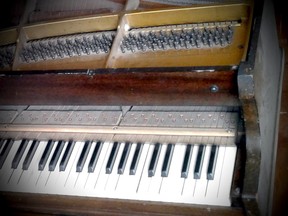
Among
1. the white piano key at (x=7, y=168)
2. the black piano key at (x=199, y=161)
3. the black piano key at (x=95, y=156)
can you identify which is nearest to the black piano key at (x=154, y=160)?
the black piano key at (x=199, y=161)

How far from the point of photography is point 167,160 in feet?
7.14

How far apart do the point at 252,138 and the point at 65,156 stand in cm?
117

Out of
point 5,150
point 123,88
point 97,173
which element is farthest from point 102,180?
point 5,150

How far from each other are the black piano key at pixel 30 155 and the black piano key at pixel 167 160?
91cm

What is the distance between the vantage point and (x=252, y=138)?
192cm

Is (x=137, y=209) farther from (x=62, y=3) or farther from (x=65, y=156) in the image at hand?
(x=62, y=3)

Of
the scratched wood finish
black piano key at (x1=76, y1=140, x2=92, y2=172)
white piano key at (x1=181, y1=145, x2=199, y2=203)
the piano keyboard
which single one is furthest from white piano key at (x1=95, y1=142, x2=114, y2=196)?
white piano key at (x1=181, y1=145, x2=199, y2=203)

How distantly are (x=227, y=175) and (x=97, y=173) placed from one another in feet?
2.49

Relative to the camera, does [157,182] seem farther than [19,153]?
No

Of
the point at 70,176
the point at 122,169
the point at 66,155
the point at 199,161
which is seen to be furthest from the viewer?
the point at 66,155

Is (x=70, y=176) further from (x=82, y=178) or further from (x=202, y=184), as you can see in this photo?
(x=202, y=184)

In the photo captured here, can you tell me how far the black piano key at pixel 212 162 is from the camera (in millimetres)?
2029

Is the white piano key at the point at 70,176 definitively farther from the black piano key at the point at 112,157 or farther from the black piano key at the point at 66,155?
the black piano key at the point at 112,157

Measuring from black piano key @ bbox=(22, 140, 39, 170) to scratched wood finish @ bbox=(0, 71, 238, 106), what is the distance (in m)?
0.29
